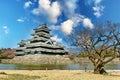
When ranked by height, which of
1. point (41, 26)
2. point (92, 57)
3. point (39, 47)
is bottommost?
point (92, 57)

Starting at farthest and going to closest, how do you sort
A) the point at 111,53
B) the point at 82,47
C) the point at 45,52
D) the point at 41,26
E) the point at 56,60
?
the point at 41,26, the point at 45,52, the point at 56,60, the point at 82,47, the point at 111,53

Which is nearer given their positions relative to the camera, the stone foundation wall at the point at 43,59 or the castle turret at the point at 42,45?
the stone foundation wall at the point at 43,59

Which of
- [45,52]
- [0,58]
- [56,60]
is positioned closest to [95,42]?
[56,60]

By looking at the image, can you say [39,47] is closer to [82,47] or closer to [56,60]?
[56,60]

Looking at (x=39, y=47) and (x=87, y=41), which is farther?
(x=39, y=47)

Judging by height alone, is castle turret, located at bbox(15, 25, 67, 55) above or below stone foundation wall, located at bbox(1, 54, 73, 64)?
above

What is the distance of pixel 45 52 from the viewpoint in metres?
125

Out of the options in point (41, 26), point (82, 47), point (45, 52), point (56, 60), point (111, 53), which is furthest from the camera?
point (41, 26)

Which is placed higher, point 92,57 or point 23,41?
point 23,41

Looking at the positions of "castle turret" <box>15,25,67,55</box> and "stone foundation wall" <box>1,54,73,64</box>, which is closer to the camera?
"stone foundation wall" <box>1,54,73,64</box>

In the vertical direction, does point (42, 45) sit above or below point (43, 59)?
above

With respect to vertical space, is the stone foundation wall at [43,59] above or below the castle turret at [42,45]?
below

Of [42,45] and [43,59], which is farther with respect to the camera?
[42,45]

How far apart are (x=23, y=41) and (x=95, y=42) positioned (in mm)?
99805
